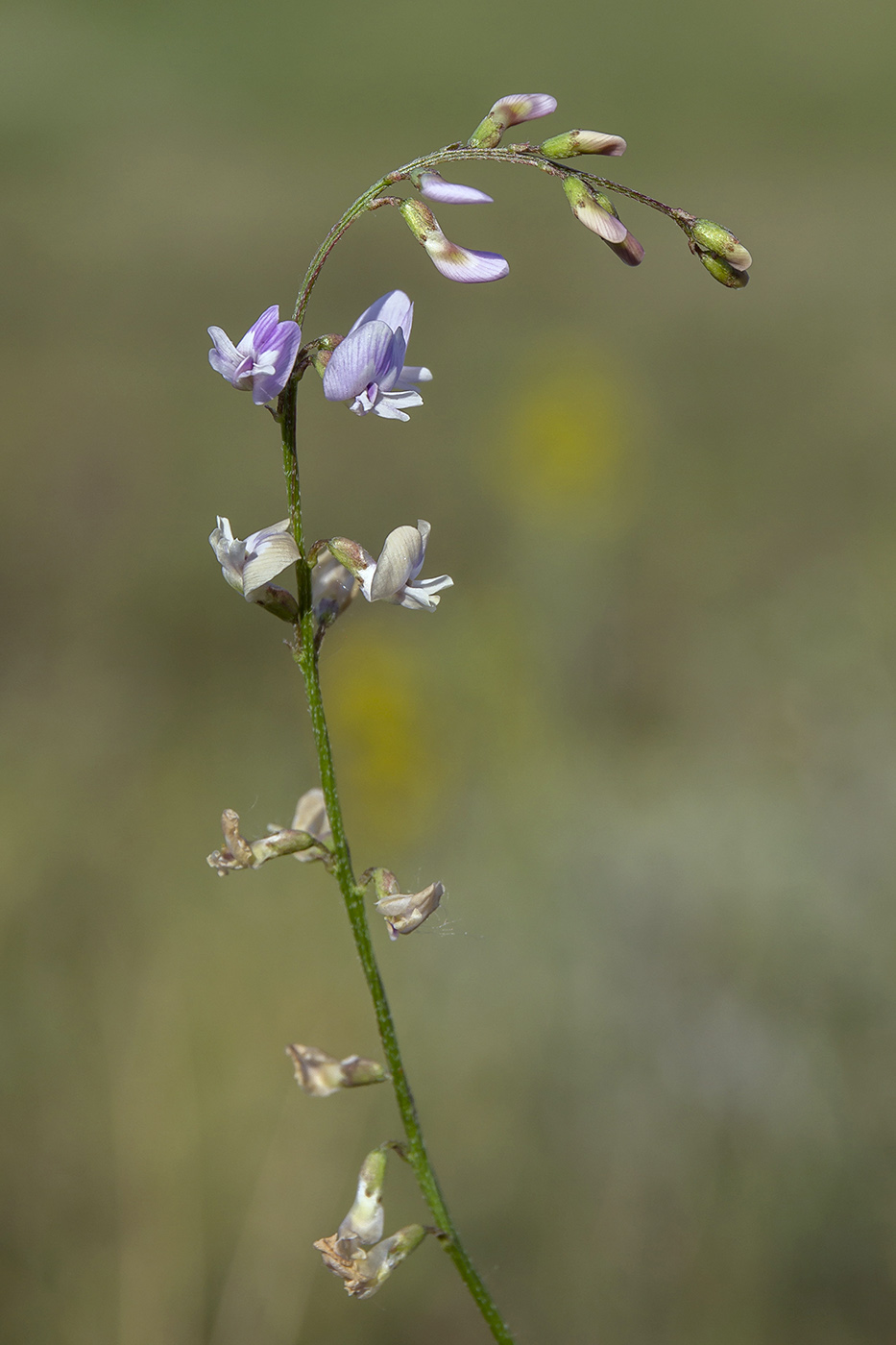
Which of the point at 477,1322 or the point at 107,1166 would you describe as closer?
the point at 477,1322

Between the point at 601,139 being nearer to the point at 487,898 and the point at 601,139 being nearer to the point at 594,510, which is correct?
the point at 487,898

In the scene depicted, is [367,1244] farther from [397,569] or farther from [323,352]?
[323,352]

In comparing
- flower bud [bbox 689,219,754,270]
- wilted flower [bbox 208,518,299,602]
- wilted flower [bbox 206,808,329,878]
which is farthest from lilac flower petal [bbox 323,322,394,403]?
wilted flower [bbox 206,808,329,878]

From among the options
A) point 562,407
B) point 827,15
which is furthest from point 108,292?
point 827,15

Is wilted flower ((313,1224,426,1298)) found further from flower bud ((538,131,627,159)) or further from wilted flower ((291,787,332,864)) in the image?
flower bud ((538,131,627,159))

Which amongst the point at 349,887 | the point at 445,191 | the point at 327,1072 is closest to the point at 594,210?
the point at 445,191

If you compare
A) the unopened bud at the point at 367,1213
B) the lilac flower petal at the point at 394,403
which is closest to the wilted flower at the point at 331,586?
the lilac flower petal at the point at 394,403

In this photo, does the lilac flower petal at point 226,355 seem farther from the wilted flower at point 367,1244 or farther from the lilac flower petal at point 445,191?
the wilted flower at point 367,1244
